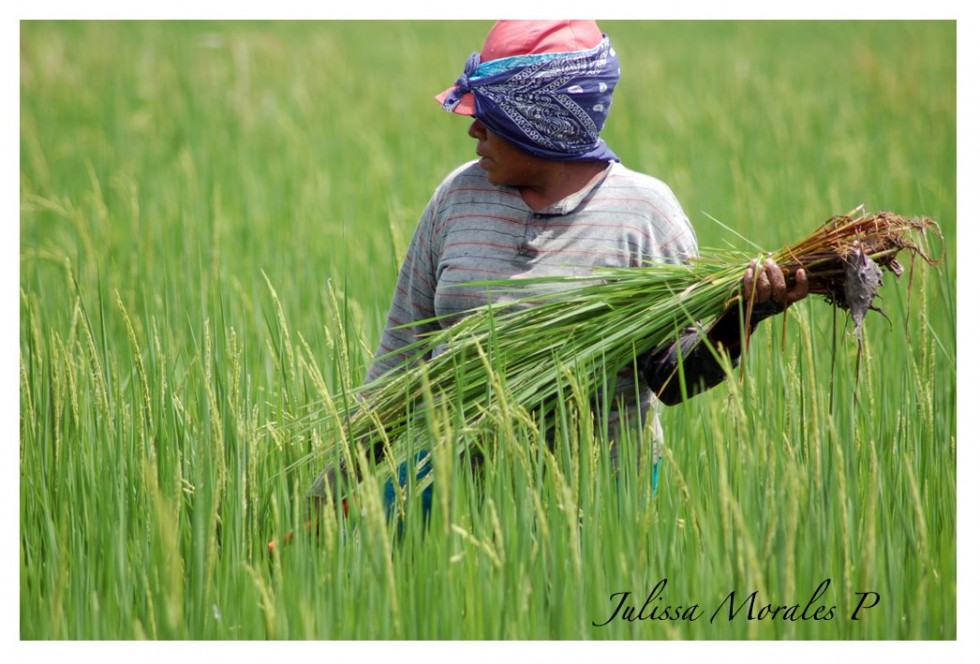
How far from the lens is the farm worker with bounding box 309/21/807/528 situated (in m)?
2.22

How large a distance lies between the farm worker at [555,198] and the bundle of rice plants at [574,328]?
56mm

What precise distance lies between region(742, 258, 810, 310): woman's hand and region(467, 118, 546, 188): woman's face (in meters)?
0.52

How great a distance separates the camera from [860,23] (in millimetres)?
10703

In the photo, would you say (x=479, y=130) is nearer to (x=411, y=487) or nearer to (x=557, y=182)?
(x=557, y=182)

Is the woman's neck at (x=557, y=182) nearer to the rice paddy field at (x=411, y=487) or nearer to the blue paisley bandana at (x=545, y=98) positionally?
the blue paisley bandana at (x=545, y=98)

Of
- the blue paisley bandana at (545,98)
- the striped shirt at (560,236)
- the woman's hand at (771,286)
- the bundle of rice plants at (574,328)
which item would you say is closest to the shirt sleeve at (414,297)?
the striped shirt at (560,236)

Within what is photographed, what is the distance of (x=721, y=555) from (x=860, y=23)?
1000 centimetres

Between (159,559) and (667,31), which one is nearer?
(159,559)

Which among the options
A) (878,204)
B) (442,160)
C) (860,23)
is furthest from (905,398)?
(860,23)

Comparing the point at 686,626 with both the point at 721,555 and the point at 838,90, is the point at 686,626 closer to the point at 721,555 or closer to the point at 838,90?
the point at 721,555

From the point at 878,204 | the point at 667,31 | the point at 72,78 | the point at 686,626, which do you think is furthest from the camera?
the point at 667,31

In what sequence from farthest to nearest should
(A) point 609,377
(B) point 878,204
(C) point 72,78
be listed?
1. (C) point 72,78
2. (B) point 878,204
3. (A) point 609,377

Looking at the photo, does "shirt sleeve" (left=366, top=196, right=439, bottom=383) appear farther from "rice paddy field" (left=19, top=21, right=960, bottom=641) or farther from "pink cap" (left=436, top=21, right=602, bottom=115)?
"pink cap" (left=436, top=21, right=602, bottom=115)

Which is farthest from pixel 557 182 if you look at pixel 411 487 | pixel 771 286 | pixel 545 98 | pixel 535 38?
pixel 411 487
